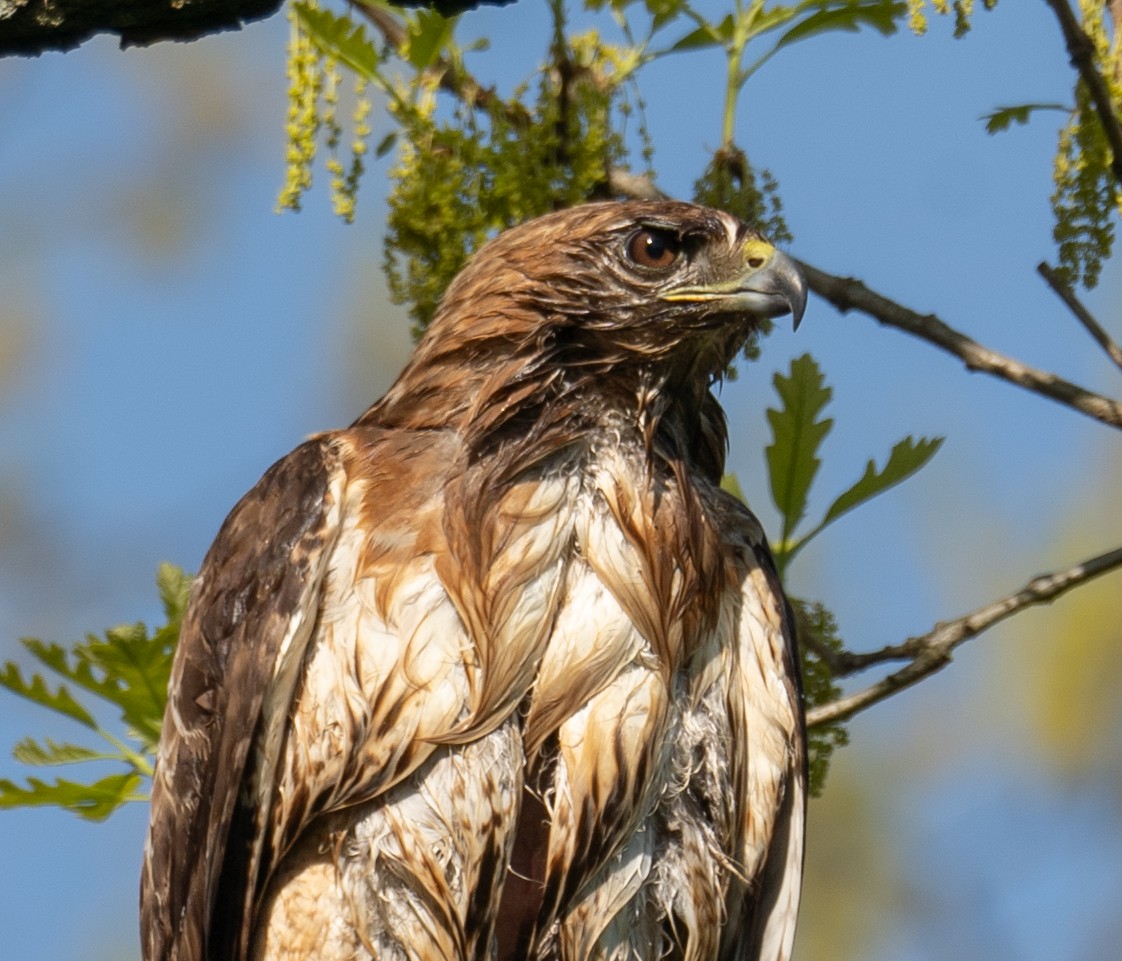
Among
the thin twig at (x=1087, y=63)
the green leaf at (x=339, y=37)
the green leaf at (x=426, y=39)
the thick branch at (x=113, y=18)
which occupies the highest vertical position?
the green leaf at (x=339, y=37)

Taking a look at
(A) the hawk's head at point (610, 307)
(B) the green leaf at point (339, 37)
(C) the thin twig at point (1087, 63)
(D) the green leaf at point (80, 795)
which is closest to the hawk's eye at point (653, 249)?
(A) the hawk's head at point (610, 307)

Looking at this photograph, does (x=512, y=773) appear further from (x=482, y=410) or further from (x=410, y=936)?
(x=482, y=410)

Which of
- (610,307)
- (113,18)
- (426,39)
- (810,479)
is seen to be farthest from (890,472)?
(113,18)

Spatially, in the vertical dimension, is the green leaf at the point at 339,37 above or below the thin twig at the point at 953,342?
above

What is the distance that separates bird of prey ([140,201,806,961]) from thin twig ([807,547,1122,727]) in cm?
34

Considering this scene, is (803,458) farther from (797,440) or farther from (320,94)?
(320,94)

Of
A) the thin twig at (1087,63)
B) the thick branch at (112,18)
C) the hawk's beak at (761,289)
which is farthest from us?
the hawk's beak at (761,289)

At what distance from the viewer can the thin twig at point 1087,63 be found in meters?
4.82

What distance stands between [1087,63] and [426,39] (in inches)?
71.2

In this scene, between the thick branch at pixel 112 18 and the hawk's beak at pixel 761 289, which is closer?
the thick branch at pixel 112 18

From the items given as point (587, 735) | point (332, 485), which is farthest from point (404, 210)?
point (587, 735)

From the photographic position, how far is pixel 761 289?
530 cm

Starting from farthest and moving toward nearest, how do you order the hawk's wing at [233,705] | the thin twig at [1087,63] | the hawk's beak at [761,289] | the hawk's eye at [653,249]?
1. the hawk's eye at [653,249]
2. the hawk's beak at [761,289]
3. the hawk's wing at [233,705]
4. the thin twig at [1087,63]

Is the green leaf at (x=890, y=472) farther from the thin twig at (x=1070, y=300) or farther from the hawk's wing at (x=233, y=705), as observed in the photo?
the hawk's wing at (x=233, y=705)
